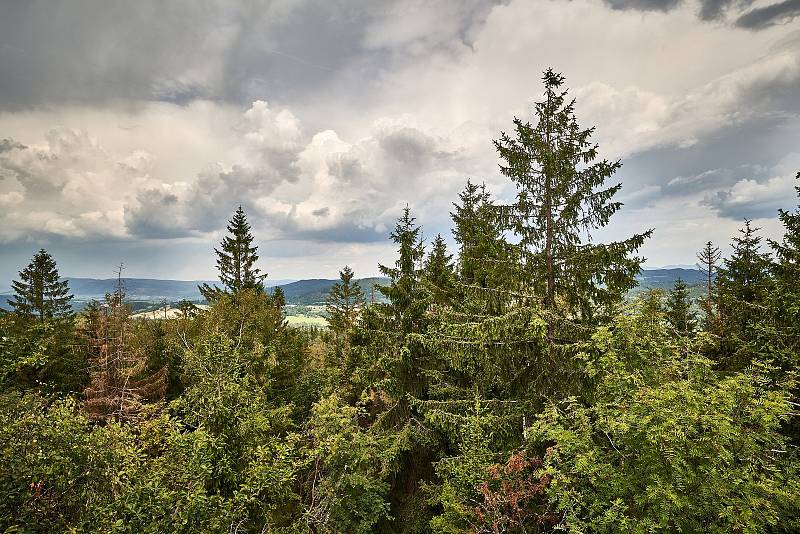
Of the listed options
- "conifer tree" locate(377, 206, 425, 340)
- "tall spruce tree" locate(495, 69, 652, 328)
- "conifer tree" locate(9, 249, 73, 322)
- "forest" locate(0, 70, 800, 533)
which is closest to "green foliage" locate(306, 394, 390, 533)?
"forest" locate(0, 70, 800, 533)

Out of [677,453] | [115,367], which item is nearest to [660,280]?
[677,453]

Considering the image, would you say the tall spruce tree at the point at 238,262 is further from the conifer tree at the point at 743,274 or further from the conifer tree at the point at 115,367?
the conifer tree at the point at 743,274

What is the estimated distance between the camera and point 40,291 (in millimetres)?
29219

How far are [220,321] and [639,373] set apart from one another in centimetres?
1700

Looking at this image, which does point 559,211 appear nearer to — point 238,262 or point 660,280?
point 238,262

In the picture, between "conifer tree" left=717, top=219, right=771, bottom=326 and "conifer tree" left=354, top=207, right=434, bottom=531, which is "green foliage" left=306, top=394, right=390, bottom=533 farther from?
"conifer tree" left=717, top=219, right=771, bottom=326

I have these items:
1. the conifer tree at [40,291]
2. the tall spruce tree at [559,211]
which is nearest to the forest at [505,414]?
the tall spruce tree at [559,211]

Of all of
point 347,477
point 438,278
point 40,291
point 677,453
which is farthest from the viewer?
point 40,291

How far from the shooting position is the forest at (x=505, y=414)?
712cm

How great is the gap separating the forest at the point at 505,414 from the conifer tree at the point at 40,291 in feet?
42.8

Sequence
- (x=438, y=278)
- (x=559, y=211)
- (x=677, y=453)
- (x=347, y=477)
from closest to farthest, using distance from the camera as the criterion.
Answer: (x=677, y=453), (x=559, y=211), (x=347, y=477), (x=438, y=278)

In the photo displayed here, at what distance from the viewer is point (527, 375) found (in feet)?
38.4

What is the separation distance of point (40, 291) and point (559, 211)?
125 feet

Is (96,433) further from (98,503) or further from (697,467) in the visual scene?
(697,467)
